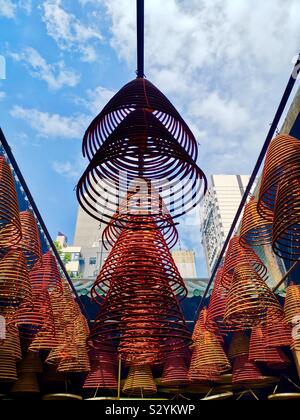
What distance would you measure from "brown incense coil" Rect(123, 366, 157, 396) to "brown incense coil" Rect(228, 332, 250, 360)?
1273 mm

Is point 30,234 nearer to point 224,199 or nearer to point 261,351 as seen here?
point 261,351

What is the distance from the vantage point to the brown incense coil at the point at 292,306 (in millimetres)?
3646

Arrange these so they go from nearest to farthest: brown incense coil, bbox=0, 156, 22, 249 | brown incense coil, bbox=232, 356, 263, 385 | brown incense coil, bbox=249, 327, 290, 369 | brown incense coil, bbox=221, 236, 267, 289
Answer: brown incense coil, bbox=0, 156, 22, 249
brown incense coil, bbox=221, 236, 267, 289
brown incense coil, bbox=249, 327, 290, 369
brown incense coil, bbox=232, 356, 263, 385

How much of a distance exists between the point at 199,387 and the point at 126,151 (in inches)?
196

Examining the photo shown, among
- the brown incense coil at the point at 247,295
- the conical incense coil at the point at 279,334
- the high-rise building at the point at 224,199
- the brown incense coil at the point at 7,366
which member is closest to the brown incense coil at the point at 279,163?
the brown incense coil at the point at 247,295

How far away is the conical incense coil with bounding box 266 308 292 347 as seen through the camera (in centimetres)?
375

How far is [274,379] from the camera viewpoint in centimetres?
478

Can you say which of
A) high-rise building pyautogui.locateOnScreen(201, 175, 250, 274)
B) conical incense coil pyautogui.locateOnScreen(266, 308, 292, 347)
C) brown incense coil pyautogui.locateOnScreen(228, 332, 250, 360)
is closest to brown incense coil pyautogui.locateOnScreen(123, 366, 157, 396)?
brown incense coil pyautogui.locateOnScreen(228, 332, 250, 360)

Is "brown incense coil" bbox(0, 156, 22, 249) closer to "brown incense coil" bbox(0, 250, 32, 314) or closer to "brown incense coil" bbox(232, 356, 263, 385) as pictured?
"brown incense coil" bbox(0, 250, 32, 314)

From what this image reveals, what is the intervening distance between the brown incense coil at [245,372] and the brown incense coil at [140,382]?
1081 millimetres

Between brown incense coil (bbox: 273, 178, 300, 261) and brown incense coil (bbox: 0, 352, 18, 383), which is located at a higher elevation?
brown incense coil (bbox: 273, 178, 300, 261)
